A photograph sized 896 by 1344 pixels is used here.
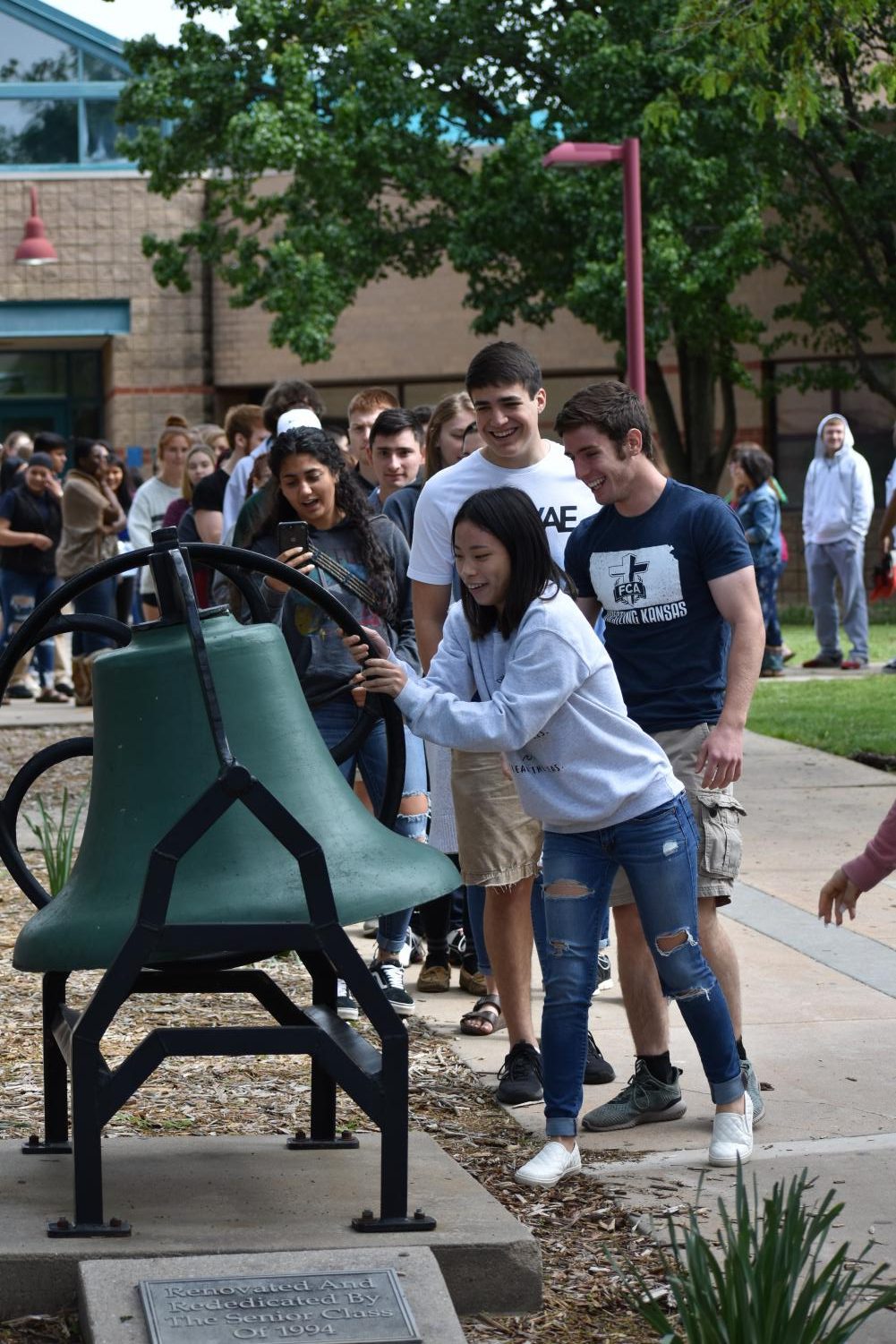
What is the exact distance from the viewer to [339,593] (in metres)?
6.12

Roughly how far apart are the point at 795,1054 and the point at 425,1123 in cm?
117

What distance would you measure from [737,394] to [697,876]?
81.3ft

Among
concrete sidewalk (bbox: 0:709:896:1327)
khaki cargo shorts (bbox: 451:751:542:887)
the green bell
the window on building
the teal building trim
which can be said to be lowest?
concrete sidewalk (bbox: 0:709:896:1327)

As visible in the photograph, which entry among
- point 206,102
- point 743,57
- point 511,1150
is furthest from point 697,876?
point 206,102

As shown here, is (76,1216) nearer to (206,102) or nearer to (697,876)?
(697,876)

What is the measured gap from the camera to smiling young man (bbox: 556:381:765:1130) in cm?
472

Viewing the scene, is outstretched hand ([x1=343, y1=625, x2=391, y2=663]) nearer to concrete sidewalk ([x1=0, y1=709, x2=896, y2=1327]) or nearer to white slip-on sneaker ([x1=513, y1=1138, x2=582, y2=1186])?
white slip-on sneaker ([x1=513, y1=1138, x2=582, y2=1186])

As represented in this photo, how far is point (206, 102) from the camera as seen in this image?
25.0 meters

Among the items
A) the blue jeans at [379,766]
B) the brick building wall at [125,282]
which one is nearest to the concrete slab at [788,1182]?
the blue jeans at [379,766]

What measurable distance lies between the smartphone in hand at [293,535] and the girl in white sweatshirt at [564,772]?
1.25 ft

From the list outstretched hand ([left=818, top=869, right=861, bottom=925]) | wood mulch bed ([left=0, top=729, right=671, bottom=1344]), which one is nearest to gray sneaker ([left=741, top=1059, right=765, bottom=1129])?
wood mulch bed ([left=0, top=729, right=671, bottom=1344])

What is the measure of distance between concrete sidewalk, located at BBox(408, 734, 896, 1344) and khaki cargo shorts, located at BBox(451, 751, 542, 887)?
22.4 inches

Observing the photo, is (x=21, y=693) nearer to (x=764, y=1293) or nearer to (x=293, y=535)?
(x=293, y=535)

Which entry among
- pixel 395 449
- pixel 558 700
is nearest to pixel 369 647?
pixel 558 700
